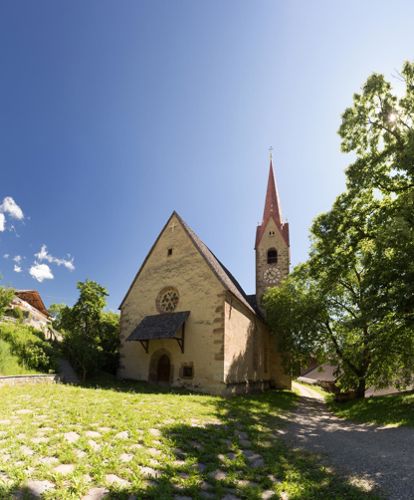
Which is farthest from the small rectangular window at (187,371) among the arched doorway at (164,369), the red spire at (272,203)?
the red spire at (272,203)

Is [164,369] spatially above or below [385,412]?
above

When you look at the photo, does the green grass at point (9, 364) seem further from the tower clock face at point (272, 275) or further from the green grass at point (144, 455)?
the tower clock face at point (272, 275)

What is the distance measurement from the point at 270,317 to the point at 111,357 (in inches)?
468

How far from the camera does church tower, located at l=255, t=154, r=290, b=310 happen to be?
27500 millimetres

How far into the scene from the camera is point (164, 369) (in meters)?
17.7

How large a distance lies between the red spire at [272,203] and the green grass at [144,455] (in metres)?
23.0

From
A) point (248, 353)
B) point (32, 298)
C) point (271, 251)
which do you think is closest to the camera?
point (248, 353)

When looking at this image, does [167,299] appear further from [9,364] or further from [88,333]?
[9,364]

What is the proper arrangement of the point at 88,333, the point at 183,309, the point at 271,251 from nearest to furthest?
the point at 183,309 < the point at 88,333 < the point at 271,251

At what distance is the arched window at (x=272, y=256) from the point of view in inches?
1115

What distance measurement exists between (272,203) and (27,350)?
24.9 m

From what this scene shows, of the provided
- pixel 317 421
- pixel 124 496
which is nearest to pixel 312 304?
pixel 317 421

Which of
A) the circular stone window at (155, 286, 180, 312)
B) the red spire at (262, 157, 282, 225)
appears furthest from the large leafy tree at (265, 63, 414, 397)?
the red spire at (262, 157, 282, 225)

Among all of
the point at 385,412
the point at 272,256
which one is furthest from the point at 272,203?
the point at 385,412
